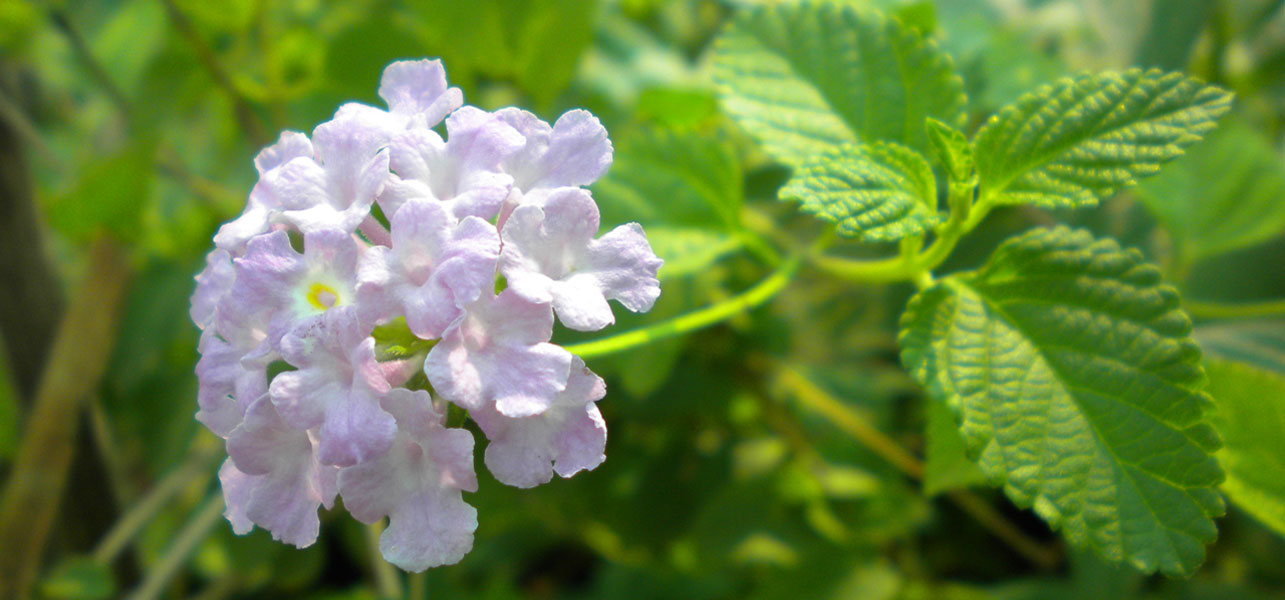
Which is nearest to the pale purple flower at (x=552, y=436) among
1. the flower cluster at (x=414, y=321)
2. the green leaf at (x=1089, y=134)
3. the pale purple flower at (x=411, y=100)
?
the flower cluster at (x=414, y=321)


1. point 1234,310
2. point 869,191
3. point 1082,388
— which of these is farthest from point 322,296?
point 1234,310

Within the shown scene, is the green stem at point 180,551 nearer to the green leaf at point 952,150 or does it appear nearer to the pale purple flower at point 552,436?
the pale purple flower at point 552,436

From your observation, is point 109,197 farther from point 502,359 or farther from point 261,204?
point 502,359

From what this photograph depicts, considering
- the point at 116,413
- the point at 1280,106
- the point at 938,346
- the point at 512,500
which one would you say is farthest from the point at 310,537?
the point at 1280,106

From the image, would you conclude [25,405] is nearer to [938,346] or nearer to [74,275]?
[74,275]

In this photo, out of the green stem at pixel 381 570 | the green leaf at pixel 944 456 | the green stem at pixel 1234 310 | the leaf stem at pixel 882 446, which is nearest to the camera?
the green leaf at pixel 944 456

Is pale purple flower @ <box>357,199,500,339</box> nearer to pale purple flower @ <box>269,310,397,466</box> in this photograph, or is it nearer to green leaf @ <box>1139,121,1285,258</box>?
pale purple flower @ <box>269,310,397,466</box>
